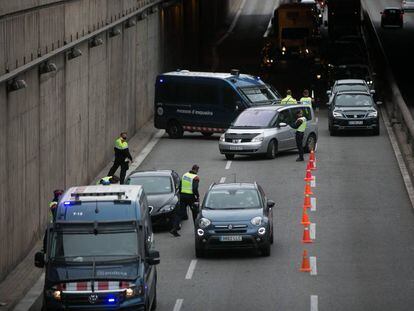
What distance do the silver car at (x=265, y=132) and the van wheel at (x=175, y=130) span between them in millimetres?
4737

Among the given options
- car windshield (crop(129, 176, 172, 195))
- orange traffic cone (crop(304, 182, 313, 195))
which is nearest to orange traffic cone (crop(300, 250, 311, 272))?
car windshield (crop(129, 176, 172, 195))

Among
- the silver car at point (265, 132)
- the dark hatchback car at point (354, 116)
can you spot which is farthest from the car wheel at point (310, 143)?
the dark hatchback car at point (354, 116)

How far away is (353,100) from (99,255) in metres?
28.0

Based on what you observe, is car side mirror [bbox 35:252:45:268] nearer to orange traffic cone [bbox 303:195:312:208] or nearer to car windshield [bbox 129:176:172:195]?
car windshield [bbox 129:176:172:195]

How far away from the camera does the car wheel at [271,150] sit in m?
43.3

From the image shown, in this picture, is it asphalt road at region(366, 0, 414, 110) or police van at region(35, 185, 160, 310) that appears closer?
police van at region(35, 185, 160, 310)

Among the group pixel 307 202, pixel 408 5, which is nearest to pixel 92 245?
pixel 307 202

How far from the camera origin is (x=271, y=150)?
1706 inches

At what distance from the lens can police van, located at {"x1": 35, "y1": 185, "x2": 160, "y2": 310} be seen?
2164 cm

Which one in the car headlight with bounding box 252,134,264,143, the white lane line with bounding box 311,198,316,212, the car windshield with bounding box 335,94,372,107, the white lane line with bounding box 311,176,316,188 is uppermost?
the car windshield with bounding box 335,94,372,107

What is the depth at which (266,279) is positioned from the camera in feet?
87.8

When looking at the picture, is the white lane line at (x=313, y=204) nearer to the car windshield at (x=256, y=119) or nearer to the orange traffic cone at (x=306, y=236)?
the orange traffic cone at (x=306, y=236)

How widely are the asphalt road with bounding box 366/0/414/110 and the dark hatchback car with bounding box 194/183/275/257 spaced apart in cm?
3111

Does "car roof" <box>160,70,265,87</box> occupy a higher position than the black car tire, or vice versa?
"car roof" <box>160,70,265,87</box>
